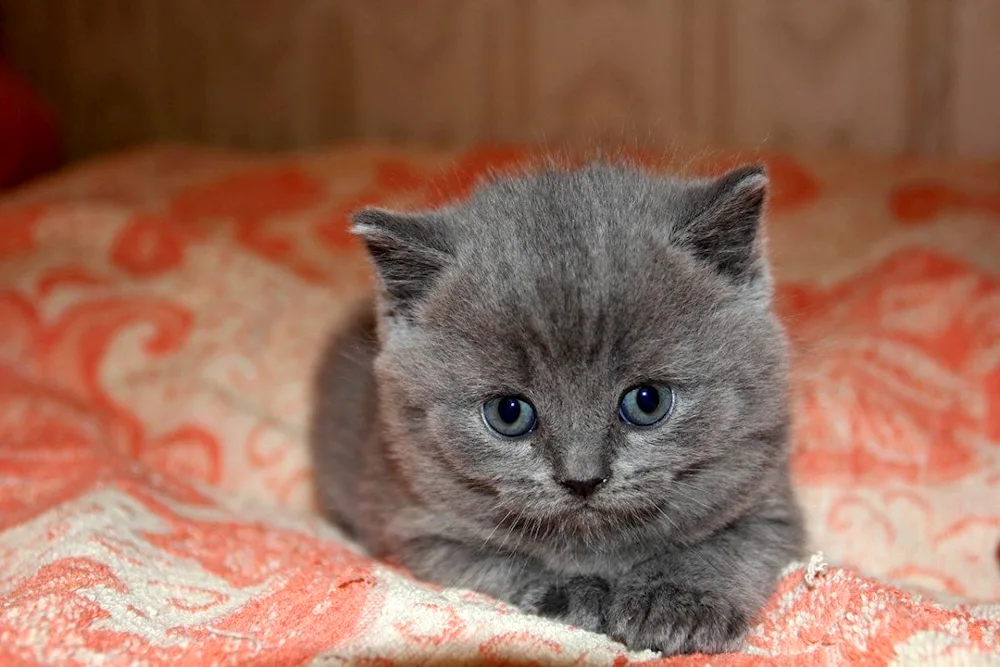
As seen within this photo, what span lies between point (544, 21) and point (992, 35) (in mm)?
1274

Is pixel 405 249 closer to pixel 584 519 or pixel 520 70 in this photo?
pixel 584 519

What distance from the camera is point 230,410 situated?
191 centimetres

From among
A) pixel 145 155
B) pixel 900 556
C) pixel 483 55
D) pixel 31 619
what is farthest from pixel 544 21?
pixel 31 619

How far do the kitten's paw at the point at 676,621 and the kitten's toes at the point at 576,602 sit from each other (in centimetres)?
2

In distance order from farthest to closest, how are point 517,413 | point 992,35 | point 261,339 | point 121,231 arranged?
point 992,35 < point 121,231 < point 261,339 < point 517,413

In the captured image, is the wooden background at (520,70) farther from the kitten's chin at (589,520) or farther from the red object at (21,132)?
the kitten's chin at (589,520)

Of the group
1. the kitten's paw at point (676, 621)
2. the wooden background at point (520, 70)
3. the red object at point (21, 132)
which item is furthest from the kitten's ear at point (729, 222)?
the red object at point (21, 132)

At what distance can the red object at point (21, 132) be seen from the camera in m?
2.79

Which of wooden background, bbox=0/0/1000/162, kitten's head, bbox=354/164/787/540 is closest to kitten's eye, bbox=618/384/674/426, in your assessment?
kitten's head, bbox=354/164/787/540

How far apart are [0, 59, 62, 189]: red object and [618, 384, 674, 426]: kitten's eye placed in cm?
238

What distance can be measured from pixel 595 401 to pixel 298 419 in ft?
3.46

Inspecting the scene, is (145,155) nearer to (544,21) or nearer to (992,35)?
(544,21)

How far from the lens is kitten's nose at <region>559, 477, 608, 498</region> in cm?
109

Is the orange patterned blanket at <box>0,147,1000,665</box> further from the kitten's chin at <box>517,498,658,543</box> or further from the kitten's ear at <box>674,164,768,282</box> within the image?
the kitten's ear at <box>674,164,768,282</box>
